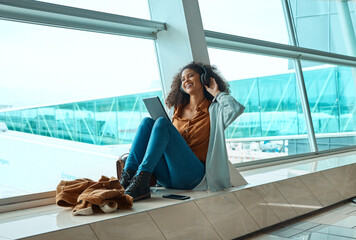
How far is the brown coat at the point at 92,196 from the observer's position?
212cm

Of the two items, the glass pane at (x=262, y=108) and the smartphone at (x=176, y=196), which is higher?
the glass pane at (x=262, y=108)

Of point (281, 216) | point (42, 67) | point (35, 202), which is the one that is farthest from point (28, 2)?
point (281, 216)

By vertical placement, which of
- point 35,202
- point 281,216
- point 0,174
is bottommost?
point 281,216

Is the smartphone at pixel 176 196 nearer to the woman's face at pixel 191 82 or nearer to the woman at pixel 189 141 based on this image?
the woman at pixel 189 141

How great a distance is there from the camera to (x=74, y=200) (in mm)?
2299

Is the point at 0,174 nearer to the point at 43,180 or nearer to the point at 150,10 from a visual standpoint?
the point at 43,180

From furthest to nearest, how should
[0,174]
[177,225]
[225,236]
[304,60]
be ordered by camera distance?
[304,60] < [0,174] < [225,236] < [177,225]

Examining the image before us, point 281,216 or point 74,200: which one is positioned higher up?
point 74,200

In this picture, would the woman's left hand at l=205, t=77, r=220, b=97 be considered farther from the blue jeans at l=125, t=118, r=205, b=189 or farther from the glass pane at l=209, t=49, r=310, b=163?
the glass pane at l=209, t=49, r=310, b=163

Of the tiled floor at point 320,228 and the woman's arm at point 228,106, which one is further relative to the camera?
the woman's arm at point 228,106

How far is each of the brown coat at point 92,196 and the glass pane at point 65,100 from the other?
52 centimetres

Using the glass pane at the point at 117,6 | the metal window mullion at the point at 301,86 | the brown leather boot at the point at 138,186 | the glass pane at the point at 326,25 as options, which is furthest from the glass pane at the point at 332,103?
the brown leather boot at the point at 138,186

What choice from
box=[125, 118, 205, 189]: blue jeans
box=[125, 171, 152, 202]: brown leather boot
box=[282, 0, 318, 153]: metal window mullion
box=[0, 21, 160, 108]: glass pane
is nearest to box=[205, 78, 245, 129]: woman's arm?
box=[125, 118, 205, 189]: blue jeans

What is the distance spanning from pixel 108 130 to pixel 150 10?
1168 mm
